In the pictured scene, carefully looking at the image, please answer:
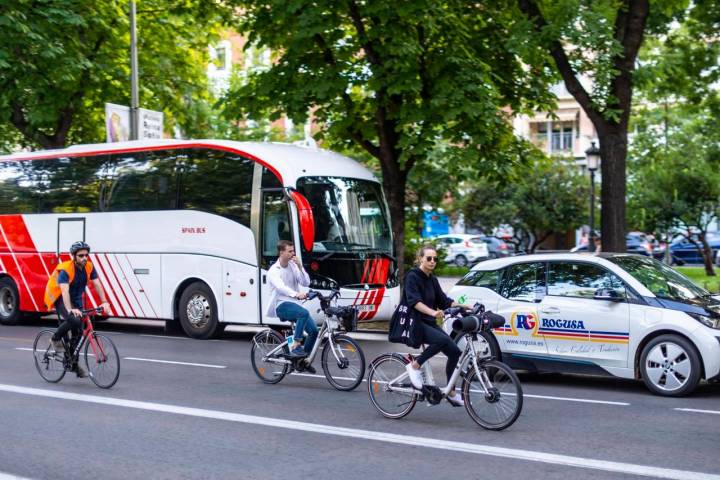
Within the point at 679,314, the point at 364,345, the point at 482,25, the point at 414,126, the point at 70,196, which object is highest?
the point at 482,25

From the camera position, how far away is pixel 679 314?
1038 cm

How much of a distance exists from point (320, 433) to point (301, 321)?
9.63 ft

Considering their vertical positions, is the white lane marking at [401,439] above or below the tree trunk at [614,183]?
below

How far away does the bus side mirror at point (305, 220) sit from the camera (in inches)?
628

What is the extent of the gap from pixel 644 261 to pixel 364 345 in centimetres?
619

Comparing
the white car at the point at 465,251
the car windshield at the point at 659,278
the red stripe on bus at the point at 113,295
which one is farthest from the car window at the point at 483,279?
the white car at the point at 465,251

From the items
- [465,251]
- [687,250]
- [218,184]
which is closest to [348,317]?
[218,184]

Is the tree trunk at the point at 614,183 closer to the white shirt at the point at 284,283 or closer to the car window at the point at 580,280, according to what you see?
the car window at the point at 580,280

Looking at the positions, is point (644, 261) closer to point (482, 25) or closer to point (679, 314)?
point (679, 314)

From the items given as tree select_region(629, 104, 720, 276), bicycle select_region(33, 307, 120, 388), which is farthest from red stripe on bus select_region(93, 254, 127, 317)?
tree select_region(629, 104, 720, 276)

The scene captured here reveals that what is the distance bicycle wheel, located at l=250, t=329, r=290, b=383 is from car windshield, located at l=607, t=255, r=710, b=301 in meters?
4.24

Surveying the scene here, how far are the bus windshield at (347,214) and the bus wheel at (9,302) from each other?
8463 mm

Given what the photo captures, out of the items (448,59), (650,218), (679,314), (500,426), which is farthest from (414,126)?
(650,218)

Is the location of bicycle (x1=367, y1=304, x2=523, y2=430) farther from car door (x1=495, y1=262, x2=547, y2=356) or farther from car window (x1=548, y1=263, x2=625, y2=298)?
car window (x1=548, y1=263, x2=625, y2=298)
